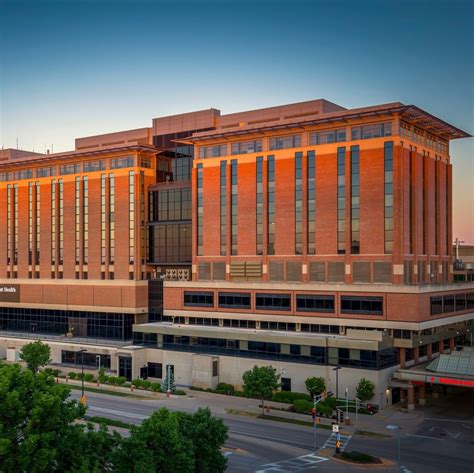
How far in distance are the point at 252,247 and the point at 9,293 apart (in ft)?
Answer: 182

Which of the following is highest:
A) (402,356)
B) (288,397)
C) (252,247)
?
(252,247)

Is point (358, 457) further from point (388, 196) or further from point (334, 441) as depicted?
point (388, 196)

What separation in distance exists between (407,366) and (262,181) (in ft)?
108

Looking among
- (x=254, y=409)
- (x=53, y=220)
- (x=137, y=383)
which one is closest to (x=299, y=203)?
(x=254, y=409)

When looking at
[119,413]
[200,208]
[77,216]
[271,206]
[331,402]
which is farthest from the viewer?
[77,216]

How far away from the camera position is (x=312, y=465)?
54062 mm

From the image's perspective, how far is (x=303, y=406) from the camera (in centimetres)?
7162

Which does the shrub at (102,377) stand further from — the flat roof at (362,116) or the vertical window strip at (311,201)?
the flat roof at (362,116)

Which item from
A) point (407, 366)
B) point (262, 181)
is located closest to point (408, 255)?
point (407, 366)

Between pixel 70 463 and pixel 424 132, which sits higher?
pixel 424 132

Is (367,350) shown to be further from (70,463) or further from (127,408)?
(70,463)

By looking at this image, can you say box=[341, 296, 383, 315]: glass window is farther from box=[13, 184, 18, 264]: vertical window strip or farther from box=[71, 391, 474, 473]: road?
box=[13, 184, 18, 264]: vertical window strip

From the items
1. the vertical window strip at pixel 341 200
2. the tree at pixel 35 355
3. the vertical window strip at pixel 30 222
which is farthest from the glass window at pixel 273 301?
the vertical window strip at pixel 30 222

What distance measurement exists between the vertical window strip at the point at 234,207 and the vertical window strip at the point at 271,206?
18.7 ft
